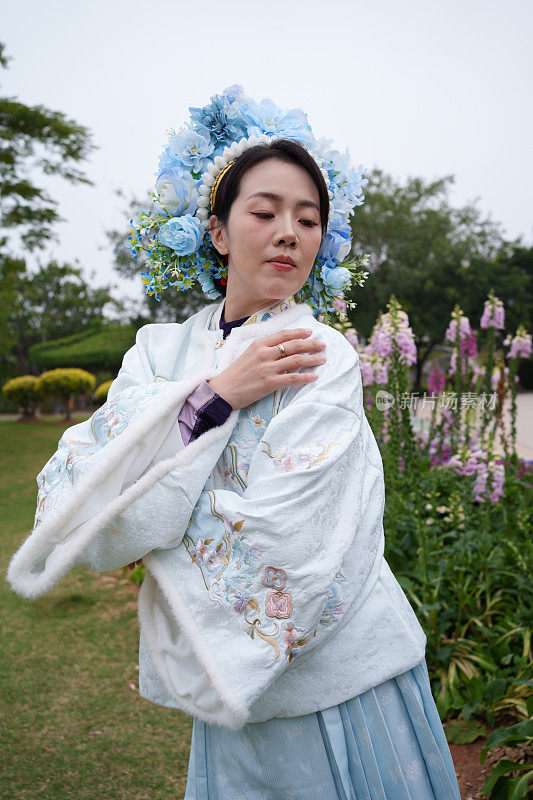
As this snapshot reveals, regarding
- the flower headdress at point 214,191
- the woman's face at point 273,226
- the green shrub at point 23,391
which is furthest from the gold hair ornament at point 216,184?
the green shrub at point 23,391

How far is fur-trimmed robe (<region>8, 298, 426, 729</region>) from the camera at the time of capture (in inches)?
42.2

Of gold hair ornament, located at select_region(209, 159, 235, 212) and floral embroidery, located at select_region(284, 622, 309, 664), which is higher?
gold hair ornament, located at select_region(209, 159, 235, 212)

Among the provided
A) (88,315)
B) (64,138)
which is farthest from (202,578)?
(88,315)

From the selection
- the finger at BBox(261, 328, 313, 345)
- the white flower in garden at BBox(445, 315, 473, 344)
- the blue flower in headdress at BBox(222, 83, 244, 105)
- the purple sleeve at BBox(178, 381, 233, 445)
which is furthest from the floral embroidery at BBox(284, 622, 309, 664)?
the white flower in garden at BBox(445, 315, 473, 344)

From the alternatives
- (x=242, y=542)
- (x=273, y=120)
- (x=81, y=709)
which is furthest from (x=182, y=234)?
(x=81, y=709)

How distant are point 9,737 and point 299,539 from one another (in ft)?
7.75

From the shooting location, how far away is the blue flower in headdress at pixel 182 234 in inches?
58.8

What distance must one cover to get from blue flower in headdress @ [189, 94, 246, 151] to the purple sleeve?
72 centimetres

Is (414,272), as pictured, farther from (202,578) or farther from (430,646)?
(202,578)

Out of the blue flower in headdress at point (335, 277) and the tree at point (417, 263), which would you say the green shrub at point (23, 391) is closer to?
the tree at point (417, 263)

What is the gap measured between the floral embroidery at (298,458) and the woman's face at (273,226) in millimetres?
414

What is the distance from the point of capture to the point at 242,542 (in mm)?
1105

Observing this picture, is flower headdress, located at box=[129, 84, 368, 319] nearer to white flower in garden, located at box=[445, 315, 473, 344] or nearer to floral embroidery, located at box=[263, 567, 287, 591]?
floral embroidery, located at box=[263, 567, 287, 591]

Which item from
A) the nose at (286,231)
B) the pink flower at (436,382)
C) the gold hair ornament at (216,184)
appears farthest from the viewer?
the pink flower at (436,382)
